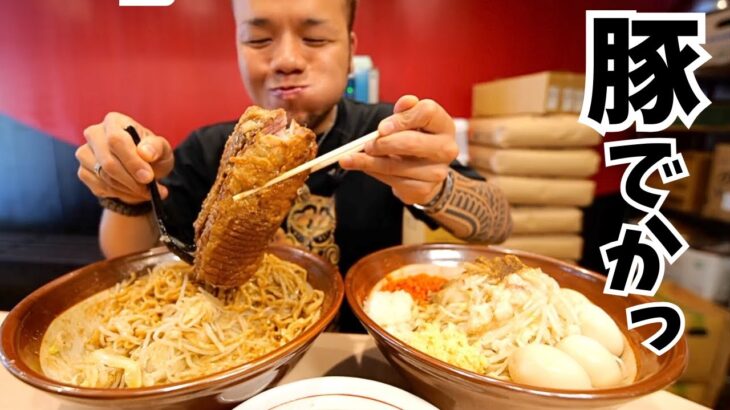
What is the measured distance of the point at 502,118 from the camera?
3.16 m

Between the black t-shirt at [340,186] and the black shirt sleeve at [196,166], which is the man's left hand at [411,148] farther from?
the black shirt sleeve at [196,166]

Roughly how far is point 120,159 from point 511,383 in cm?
111

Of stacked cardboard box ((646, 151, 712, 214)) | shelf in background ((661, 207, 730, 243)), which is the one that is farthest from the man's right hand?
shelf in background ((661, 207, 730, 243))

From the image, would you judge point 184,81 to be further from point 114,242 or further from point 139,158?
point 139,158

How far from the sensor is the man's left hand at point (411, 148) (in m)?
1.02

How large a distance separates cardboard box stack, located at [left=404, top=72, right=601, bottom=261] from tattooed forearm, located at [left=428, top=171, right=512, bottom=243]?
1325 mm

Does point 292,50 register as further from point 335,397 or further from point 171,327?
point 335,397

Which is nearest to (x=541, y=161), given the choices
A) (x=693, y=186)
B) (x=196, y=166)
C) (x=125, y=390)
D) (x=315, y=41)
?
(x=693, y=186)

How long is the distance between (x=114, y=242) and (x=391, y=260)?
1172 millimetres

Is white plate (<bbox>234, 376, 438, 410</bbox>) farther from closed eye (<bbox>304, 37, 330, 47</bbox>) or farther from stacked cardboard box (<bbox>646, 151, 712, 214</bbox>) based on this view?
stacked cardboard box (<bbox>646, 151, 712, 214</bbox>)

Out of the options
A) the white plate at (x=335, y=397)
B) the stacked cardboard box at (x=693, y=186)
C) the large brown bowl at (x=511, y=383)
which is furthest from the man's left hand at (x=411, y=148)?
the stacked cardboard box at (x=693, y=186)

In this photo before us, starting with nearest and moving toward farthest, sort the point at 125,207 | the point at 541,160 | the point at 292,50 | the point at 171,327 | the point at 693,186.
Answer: the point at 171,327, the point at 125,207, the point at 292,50, the point at 693,186, the point at 541,160

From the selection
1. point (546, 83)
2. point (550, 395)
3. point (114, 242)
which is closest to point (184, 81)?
point (114, 242)

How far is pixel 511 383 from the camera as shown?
2.20ft
